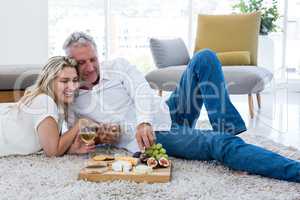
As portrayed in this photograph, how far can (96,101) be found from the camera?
2.31 meters

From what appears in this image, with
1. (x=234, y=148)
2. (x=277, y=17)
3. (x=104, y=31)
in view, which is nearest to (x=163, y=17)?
(x=104, y=31)

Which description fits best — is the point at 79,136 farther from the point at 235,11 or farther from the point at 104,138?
the point at 235,11

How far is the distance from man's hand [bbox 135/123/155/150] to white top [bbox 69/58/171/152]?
6.4 inches

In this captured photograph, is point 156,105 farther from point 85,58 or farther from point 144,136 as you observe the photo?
point 85,58

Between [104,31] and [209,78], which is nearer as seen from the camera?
[209,78]

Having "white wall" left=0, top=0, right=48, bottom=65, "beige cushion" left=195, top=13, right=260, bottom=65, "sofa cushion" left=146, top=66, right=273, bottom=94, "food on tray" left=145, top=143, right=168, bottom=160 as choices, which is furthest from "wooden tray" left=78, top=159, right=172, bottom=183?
"white wall" left=0, top=0, right=48, bottom=65

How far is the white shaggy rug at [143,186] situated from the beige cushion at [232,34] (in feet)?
8.26

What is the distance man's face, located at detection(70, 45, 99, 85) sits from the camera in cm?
226

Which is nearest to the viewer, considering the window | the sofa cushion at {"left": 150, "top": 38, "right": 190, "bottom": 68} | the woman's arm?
the woman's arm

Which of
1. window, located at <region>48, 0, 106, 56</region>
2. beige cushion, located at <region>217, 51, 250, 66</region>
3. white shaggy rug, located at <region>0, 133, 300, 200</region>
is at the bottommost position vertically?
white shaggy rug, located at <region>0, 133, 300, 200</region>

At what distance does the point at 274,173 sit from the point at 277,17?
436 cm

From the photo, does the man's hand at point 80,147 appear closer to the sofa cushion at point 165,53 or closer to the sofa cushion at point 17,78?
the sofa cushion at point 17,78

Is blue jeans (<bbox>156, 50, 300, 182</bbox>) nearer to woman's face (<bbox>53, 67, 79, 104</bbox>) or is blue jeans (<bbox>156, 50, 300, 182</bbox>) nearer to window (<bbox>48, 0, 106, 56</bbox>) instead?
woman's face (<bbox>53, 67, 79, 104</bbox>)

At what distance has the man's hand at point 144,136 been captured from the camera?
206cm
